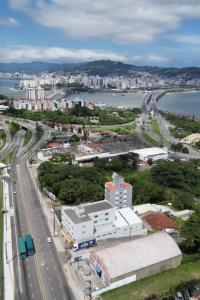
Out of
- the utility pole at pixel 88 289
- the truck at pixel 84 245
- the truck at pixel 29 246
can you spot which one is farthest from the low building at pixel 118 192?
the utility pole at pixel 88 289

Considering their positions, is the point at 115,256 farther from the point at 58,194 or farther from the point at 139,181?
the point at 139,181

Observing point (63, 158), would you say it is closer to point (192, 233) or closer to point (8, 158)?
point (8, 158)

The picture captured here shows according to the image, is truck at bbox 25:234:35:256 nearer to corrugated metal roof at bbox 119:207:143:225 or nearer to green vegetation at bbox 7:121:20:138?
corrugated metal roof at bbox 119:207:143:225

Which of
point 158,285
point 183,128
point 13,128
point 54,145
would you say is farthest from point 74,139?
point 158,285

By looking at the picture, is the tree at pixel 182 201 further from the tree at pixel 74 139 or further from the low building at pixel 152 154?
the tree at pixel 74 139

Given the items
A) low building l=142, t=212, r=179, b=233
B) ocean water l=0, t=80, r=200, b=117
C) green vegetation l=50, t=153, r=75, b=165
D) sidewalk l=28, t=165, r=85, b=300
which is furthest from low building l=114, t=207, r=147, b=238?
ocean water l=0, t=80, r=200, b=117

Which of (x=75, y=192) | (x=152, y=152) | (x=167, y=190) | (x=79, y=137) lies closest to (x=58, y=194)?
(x=75, y=192)
